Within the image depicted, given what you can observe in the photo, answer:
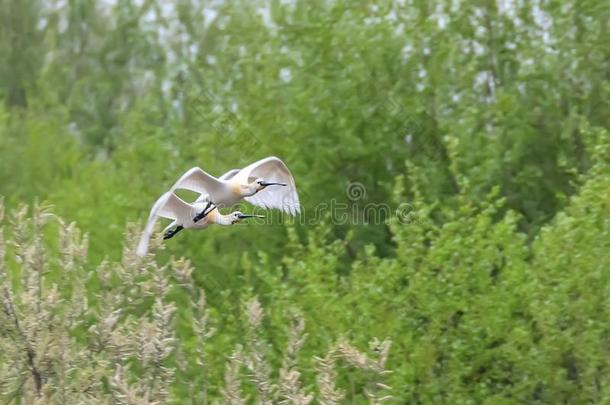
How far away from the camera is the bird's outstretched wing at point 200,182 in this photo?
12617mm

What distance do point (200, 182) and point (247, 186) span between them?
1.66ft

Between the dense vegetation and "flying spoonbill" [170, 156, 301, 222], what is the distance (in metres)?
0.87

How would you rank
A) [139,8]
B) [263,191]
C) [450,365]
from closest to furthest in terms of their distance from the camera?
[263,191] < [450,365] < [139,8]

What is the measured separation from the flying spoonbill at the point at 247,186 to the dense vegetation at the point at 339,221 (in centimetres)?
87

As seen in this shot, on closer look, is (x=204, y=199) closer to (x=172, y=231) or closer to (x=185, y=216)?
(x=185, y=216)

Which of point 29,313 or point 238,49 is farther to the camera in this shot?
point 238,49

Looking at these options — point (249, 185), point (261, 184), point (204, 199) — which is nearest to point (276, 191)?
point (261, 184)

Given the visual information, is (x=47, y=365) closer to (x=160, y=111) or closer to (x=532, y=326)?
(x=532, y=326)

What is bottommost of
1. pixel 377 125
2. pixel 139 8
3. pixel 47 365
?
pixel 47 365

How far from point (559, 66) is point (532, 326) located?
8.18 m

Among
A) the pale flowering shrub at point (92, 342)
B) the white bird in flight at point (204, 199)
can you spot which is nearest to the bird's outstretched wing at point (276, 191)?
the white bird in flight at point (204, 199)

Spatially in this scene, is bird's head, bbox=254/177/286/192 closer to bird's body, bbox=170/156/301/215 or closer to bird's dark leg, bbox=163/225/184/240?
bird's body, bbox=170/156/301/215

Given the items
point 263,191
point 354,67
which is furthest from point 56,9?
point 263,191

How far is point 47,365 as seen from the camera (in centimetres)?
A: 1322
